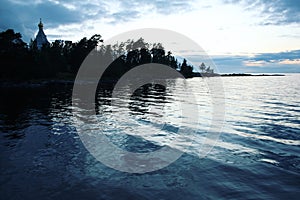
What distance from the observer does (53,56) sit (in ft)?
389

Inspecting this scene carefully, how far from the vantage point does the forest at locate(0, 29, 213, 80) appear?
267 ft

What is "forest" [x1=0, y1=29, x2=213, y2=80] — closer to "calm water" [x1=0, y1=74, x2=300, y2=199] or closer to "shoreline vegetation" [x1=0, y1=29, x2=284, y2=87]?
"shoreline vegetation" [x1=0, y1=29, x2=284, y2=87]

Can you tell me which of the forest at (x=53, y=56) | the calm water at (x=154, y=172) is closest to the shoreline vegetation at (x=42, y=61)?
the forest at (x=53, y=56)

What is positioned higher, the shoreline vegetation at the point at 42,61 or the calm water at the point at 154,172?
the shoreline vegetation at the point at 42,61

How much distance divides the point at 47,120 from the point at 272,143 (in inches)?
865

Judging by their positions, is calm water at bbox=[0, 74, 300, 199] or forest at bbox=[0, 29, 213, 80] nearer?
calm water at bbox=[0, 74, 300, 199]

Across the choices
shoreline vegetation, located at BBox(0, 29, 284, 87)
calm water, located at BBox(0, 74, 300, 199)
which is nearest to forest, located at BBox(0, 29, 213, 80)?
shoreline vegetation, located at BBox(0, 29, 284, 87)

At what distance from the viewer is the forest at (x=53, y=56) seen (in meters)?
81.2

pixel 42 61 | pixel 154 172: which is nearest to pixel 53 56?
pixel 42 61

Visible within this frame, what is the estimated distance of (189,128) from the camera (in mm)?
20969

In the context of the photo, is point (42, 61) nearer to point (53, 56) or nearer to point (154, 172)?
point (53, 56)

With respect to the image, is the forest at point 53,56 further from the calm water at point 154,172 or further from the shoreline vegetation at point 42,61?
the calm water at point 154,172

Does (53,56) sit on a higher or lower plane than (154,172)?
higher

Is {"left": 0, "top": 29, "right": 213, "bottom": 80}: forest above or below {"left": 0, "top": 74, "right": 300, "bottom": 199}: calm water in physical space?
above
